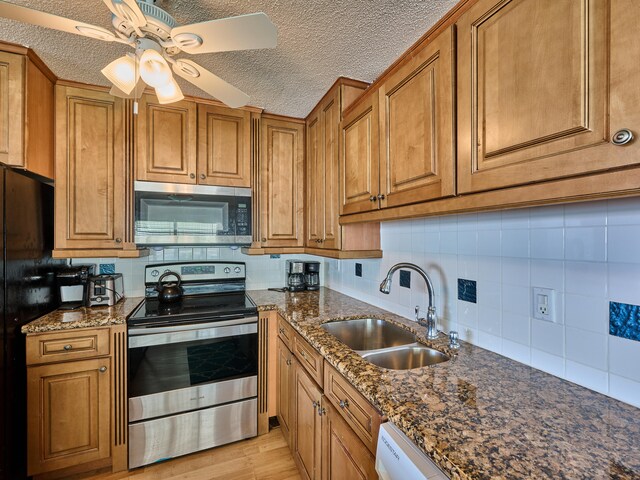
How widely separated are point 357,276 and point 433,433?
1.49 m

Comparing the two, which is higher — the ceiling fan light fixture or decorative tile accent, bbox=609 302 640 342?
the ceiling fan light fixture

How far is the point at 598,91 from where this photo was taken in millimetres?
638

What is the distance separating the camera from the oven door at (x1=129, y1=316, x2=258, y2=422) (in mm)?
1723

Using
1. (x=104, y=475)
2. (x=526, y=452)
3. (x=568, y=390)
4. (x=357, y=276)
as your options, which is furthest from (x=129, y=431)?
(x=568, y=390)

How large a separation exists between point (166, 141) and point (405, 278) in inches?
70.4

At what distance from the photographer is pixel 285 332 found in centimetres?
185

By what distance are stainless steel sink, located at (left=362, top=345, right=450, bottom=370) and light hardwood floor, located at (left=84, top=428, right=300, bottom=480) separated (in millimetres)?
1002

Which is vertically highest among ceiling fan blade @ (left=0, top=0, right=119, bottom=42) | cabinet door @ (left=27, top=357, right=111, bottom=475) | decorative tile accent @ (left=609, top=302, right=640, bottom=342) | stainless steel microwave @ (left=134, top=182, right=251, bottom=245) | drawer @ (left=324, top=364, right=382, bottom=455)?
ceiling fan blade @ (left=0, top=0, right=119, bottom=42)

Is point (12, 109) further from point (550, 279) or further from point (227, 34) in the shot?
point (550, 279)

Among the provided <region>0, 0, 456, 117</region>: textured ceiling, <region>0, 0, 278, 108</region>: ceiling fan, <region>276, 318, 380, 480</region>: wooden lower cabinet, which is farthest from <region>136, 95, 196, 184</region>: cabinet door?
<region>276, 318, 380, 480</region>: wooden lower cabinet

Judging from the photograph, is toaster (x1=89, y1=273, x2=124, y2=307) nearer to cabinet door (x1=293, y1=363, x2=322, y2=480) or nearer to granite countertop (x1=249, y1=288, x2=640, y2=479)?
cabinet door (x1=293, y1=363, x2=322, y2=480)

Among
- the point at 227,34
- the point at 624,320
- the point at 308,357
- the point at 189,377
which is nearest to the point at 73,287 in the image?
the point at 189,377

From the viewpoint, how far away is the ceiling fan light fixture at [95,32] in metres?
0.97

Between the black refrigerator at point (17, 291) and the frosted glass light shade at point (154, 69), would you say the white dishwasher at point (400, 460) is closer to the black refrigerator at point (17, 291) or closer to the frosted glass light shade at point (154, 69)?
the frosted glass light shade at point (154, 69)
